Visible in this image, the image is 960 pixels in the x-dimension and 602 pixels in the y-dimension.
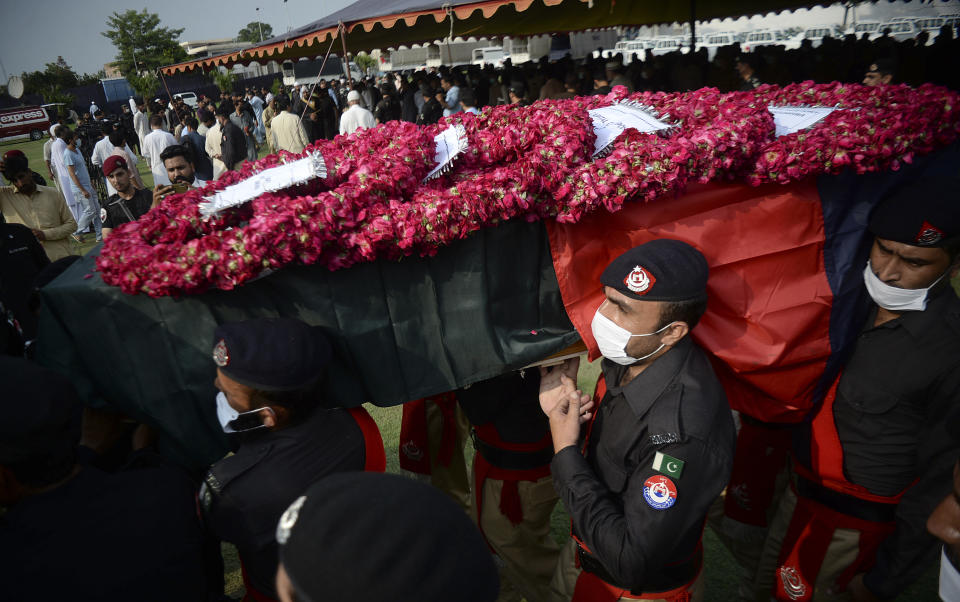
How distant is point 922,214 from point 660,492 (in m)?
1.35

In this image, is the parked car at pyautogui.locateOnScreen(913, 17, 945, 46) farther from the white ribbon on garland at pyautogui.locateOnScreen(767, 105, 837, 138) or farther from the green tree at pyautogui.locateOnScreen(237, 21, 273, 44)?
the green tree at pyautogui.locateOnScreen(237, 21, 273, 44)

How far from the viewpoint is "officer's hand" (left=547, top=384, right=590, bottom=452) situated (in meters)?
1.97

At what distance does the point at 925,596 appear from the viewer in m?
2.71

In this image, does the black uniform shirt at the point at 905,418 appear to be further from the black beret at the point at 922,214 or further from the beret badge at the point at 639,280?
the beret badge at the point at 639,280

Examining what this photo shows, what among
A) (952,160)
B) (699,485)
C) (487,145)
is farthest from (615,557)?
(952,160)

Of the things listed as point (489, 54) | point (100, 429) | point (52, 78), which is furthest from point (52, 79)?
point (100, 429)

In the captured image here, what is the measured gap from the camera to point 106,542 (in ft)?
4.84

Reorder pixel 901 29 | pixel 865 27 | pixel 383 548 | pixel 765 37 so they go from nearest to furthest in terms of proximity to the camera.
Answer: pixel 383 548 < pixel 901 29 < pixel 865 27 < pixel 765 37

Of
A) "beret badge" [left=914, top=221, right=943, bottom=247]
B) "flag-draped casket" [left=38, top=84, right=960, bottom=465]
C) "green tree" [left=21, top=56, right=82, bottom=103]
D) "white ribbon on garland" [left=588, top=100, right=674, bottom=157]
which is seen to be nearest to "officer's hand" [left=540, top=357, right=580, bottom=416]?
"flag-draped casket" [left=38, top=84, right=960, bottom=465]

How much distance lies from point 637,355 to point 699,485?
0.46m

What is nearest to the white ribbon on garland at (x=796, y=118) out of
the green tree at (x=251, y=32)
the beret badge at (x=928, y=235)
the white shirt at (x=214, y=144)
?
the beret badge at (x=928, y=235)

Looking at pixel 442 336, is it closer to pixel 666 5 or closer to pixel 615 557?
pixel 615 557

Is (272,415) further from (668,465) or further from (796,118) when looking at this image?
(796,118)

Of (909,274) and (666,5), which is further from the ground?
(666,5)
